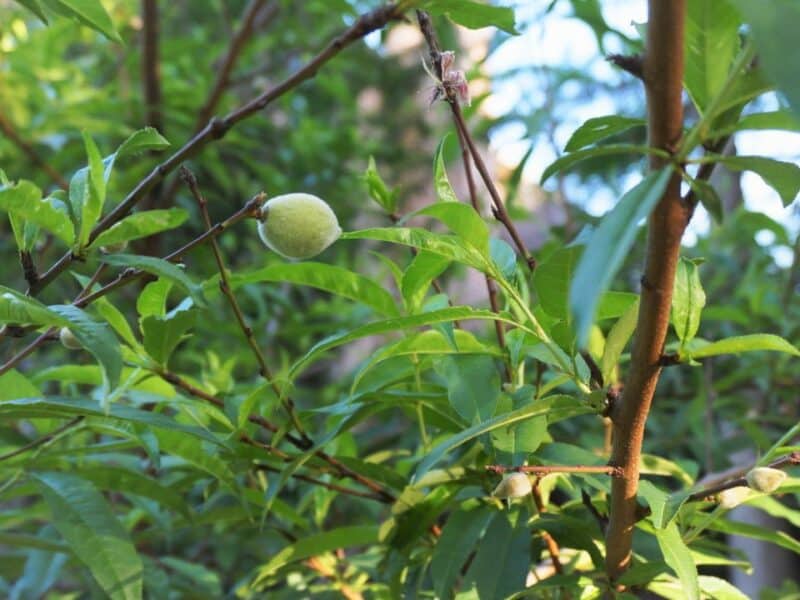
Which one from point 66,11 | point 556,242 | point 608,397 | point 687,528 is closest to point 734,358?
point 556,242

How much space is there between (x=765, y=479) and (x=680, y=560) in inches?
2.4

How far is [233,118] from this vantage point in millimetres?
444

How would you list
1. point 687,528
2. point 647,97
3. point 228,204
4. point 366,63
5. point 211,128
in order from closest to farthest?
point 647,97
point 211,128
point 687,528
point 228,204
point 366,63

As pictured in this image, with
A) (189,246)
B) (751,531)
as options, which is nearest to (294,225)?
(189,246)

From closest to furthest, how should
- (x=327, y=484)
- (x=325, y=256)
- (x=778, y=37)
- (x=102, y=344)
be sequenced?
(x=778, y=37)
(x=102, y=344)
(x=327, y=484)
(x=325, y=256)

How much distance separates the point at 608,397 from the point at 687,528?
7.3 inches

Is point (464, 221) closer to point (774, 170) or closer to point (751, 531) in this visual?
point (774, 170)

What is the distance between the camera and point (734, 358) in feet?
4.15

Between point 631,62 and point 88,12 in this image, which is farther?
point 88,12

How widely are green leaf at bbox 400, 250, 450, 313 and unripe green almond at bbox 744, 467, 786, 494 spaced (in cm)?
20

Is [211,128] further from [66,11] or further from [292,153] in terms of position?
[292,153]

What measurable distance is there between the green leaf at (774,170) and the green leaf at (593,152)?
4 centimetres

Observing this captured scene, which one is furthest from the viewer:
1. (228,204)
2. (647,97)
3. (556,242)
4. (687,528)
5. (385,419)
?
(228,204)

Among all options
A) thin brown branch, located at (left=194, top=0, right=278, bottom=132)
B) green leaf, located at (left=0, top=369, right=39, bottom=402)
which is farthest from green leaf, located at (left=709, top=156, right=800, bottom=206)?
thin brown branch, located at (left=194, top=0, right=278, bottom=132)
